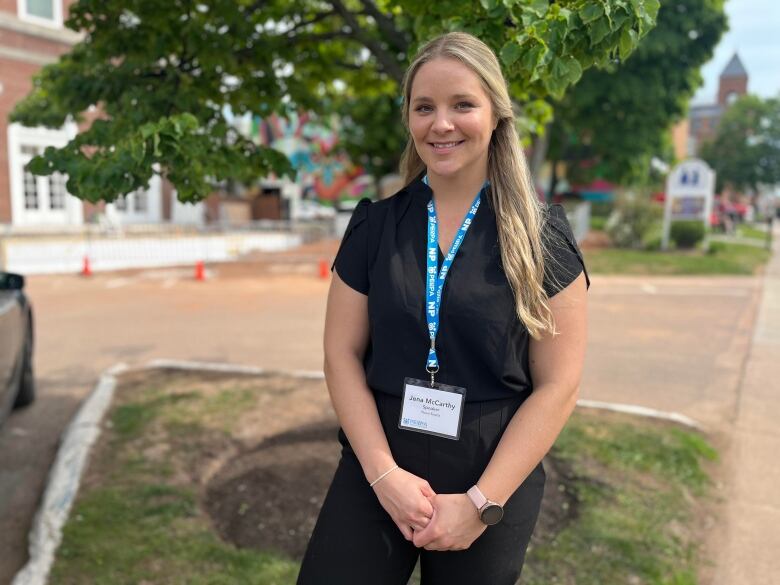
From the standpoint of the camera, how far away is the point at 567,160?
2536 cm

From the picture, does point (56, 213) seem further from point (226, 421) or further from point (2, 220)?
point (226, 421)

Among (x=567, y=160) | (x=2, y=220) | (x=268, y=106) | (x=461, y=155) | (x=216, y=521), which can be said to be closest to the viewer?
(x=461, y=155)

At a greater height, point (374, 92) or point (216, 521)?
point (374, 92)

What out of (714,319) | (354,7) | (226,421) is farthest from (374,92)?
(714,319)

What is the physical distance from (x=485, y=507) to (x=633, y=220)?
811 inches

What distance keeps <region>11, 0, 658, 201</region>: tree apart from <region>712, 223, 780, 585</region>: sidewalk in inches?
98.7

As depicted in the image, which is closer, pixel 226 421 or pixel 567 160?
pixel 226 421

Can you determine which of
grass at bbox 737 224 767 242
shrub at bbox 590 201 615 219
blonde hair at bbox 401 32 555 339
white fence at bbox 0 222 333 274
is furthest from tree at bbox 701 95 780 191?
blonde hair at bbox 401 32 555 339

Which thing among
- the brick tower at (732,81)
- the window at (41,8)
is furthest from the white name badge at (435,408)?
the brick tower at (732,81)

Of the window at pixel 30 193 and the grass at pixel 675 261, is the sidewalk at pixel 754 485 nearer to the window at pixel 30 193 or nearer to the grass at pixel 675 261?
the grass at pixel 675 261

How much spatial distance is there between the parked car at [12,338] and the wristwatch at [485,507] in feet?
12.7

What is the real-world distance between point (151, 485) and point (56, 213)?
22.5 m

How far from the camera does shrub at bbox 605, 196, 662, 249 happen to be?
2047 centimetres

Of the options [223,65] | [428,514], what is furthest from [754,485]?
[223,65]
